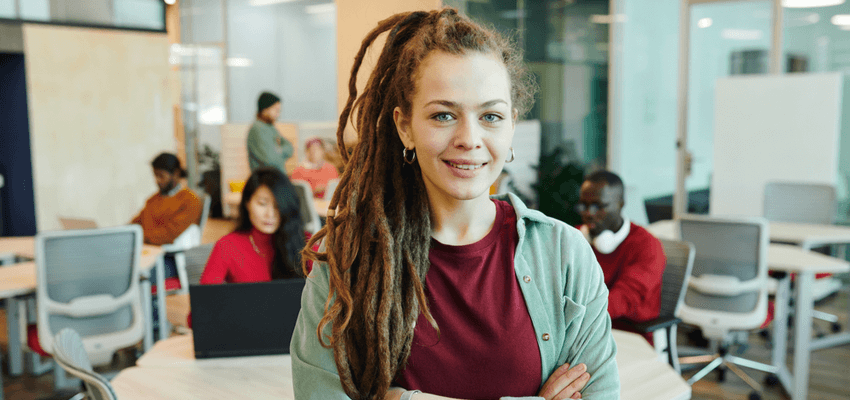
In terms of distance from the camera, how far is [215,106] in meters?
9.28

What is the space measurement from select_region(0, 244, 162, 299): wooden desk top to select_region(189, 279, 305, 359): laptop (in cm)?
165

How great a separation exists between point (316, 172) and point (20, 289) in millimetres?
3378

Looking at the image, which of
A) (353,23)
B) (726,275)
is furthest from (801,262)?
(353,23)

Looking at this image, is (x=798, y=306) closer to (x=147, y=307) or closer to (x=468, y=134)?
(x=468, y=134)

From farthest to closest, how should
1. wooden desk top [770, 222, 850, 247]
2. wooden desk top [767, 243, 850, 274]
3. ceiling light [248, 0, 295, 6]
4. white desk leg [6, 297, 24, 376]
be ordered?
ceiling light [248, 0, 295, 6] → wooden desk top [770, 222, 850, 247] → white desk leg [6, 297, 24, 376] → wooden desk top [767, 243, 850, 274]

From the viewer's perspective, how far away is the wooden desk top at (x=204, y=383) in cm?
174

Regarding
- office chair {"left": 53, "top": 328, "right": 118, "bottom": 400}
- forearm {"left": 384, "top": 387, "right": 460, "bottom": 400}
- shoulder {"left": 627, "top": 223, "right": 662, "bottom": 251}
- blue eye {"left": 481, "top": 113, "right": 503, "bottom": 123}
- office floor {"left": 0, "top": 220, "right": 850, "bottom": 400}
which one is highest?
blue eye {"left": 481, "top": 113, "right": 503, "bottom": 123}

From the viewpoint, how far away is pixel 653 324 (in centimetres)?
249

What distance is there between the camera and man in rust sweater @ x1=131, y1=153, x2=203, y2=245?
14.3ft

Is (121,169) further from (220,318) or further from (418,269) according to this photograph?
(418,269)

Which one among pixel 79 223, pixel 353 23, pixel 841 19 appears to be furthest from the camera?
pixel 841 19

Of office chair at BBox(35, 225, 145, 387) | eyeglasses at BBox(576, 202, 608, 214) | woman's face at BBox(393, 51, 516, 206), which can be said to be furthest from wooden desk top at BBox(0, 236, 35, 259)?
woman's face at BBox(393, 51, 516, 206)

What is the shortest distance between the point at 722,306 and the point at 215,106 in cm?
771

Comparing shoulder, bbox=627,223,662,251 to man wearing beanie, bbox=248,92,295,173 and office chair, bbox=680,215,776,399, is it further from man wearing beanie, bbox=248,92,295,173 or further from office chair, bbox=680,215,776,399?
man wearing beanie, bbox=248,92,295,173
